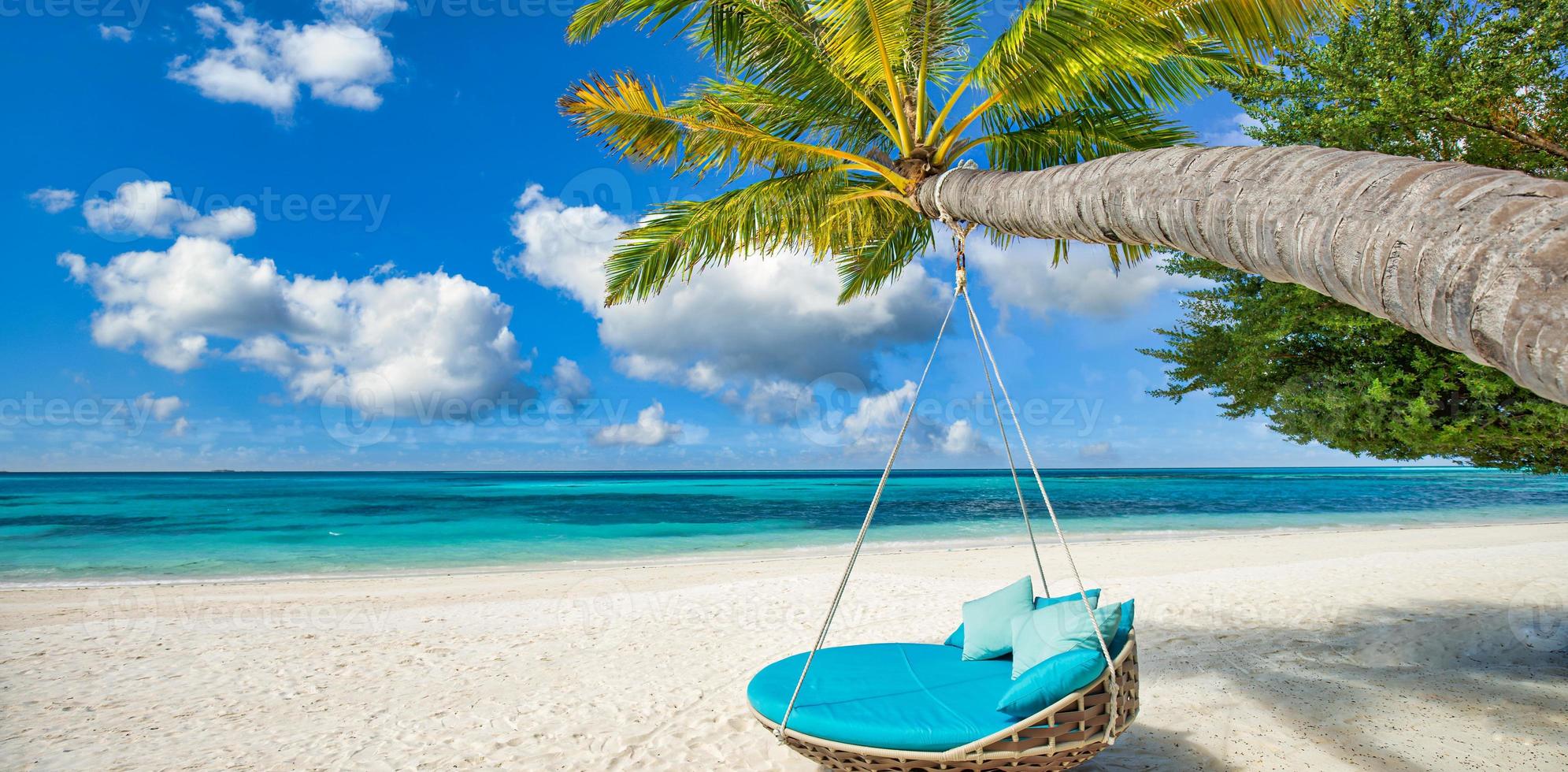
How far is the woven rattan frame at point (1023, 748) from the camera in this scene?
2730 millimetres

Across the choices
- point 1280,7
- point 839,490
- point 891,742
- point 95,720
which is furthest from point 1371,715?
point 839,490

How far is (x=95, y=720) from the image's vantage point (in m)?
4.53

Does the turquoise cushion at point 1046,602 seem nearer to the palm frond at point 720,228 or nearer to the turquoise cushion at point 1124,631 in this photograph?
the turquoise cushion at point 1124,631

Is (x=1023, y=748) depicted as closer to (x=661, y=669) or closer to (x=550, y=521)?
(x=661, y=669)

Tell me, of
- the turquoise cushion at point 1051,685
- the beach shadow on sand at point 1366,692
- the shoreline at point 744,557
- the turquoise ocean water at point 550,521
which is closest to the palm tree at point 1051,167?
the turquoise cushion at point 1051,685

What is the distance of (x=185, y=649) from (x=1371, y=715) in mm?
8503

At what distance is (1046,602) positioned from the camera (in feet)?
13.1

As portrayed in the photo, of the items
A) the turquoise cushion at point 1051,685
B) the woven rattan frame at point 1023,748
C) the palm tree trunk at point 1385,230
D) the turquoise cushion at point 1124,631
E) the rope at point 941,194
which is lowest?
the woven rattan frame at point 1023,748

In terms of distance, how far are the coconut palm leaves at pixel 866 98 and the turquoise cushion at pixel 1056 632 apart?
233 centimetres

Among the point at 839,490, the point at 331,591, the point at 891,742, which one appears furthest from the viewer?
the point at 839,490

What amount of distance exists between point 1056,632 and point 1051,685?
69cm

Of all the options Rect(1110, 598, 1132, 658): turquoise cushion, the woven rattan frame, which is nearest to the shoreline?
Rect(1110, 598, 1132, 658): turquoise cushion

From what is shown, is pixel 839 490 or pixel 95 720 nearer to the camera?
pixel 95 720

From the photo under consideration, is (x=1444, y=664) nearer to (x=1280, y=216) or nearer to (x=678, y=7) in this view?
(x=1280, y=216)
